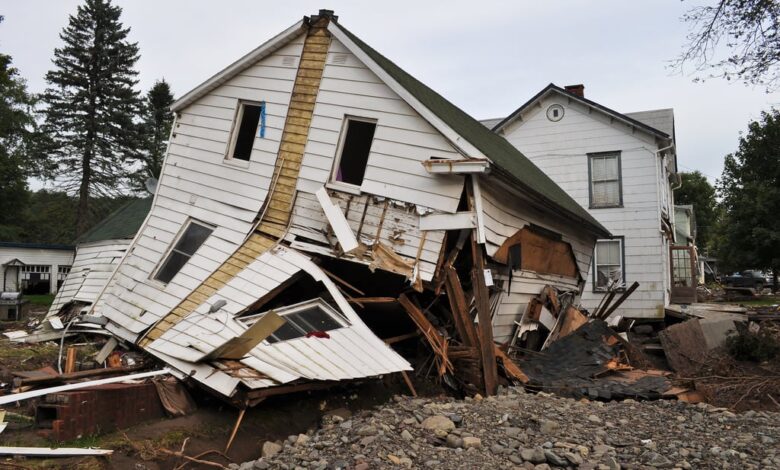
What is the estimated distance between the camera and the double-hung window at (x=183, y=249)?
1045cm

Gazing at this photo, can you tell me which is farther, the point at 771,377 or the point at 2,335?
the point at 2,335

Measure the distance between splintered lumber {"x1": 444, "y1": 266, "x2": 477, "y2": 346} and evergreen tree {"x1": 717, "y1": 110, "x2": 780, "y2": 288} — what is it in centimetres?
2752

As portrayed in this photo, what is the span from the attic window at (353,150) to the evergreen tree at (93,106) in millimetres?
34188

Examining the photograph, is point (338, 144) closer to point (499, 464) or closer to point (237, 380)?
point (237, 380)

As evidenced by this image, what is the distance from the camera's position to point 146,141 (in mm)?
42281

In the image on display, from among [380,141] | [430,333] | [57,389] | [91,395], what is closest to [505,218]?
[430,333]

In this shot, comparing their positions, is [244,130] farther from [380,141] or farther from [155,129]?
[155,129]

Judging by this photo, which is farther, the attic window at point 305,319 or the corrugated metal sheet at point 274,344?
the attic window at point 305,319

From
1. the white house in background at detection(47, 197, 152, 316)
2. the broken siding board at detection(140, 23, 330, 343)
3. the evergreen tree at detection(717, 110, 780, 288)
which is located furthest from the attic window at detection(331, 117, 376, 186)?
the evergreen tree at detection(717, 110, 780, 288)

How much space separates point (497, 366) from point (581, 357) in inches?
97.0

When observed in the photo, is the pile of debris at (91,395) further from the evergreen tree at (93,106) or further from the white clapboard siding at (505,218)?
the evergreen tree at (93,106)

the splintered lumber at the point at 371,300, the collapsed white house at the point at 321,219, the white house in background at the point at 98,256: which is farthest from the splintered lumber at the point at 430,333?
the white house in background at the point at 98,256

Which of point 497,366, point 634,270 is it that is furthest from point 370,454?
point 634,270

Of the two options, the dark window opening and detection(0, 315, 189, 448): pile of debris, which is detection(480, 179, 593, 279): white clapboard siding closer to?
the dark window opening
